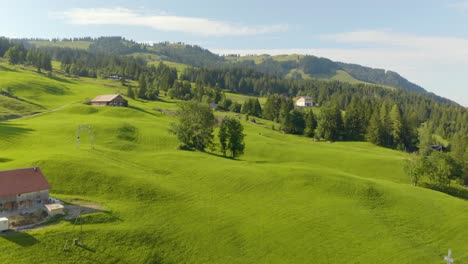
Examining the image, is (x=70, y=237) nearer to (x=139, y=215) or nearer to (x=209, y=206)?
(x=139, y=215)

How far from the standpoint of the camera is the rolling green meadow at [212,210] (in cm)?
4997

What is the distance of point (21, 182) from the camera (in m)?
55.8

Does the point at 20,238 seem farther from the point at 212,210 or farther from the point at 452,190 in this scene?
the point at 452,190

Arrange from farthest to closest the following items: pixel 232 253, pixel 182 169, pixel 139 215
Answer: pixel 182 169
pixel 139 215
pixel 232 253

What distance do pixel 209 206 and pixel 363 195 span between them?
31636 mm

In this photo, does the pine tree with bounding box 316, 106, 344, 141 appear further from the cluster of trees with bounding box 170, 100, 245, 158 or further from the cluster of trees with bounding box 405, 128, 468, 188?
the cluster of trees with bounding box 170, 100, 245, 158

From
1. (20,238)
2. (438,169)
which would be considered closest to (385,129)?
(438,169)

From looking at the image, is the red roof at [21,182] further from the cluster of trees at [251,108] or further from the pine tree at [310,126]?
the cluster of trees at [251,108]

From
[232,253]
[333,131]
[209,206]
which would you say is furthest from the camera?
[333,131]

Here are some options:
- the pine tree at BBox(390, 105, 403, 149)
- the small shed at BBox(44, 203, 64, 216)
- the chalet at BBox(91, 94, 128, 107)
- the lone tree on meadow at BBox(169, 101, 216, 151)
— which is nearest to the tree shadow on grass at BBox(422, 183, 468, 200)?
the lone tree on meadow at BBox(169, 101, 216, 151)

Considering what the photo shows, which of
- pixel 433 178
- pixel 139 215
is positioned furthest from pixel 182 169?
pixel 433 178

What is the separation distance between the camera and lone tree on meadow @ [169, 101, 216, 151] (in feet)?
341

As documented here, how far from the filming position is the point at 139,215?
5688 centimetres

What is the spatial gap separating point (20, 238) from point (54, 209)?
23.6ft
